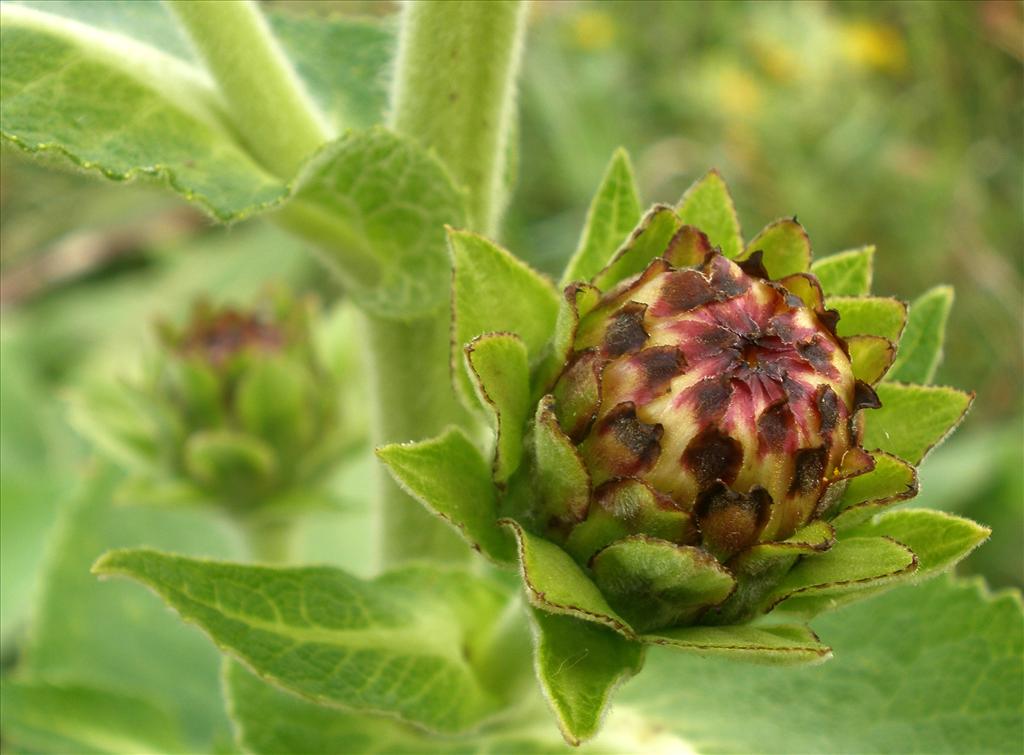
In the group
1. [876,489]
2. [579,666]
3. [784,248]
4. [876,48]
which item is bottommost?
→ [579,666]

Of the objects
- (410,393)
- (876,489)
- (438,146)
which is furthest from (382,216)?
(876,489)

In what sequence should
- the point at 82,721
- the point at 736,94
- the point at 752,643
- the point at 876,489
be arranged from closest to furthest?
the point at 752,643, the point at 876,489, the point at 82,721, the point at 736,94

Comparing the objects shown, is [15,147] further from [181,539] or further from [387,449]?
[181,539]

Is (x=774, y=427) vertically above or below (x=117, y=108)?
below

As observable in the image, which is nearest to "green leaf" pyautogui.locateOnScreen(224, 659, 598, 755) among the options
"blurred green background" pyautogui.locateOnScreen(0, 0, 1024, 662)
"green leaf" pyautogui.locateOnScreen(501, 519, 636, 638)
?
"green leaf" pyautogui.locateOnScreen(501, 519, 636, 638)

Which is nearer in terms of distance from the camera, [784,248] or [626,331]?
[626,331]

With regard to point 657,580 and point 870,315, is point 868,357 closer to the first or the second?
point 870,315

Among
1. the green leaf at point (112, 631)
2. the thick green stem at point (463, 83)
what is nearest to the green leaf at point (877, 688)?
the thick green stem at point (463, 83)
